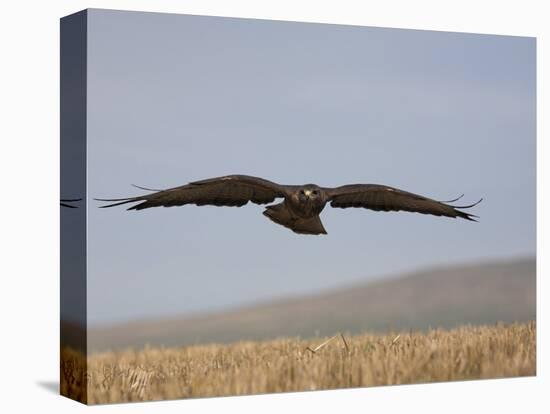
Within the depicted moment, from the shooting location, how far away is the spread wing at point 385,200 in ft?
49.6

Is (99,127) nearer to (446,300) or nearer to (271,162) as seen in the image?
(271,162)

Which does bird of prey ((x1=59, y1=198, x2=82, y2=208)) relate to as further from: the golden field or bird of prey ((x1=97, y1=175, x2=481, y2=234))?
the golden field

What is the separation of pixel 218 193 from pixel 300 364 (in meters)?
1.89

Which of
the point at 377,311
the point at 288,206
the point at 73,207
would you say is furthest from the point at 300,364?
the point at 73,207

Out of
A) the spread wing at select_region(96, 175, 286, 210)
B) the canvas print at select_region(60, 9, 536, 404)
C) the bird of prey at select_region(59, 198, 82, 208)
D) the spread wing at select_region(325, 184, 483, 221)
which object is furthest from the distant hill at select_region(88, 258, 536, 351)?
the bird of prey at select_region(59, 198, 82, 208)

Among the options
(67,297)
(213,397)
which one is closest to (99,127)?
(67,297)

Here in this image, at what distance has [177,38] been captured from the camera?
567 inches

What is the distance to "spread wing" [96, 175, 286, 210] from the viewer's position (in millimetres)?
14211

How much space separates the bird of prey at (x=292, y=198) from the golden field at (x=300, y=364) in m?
1.23

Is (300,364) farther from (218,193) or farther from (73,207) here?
(73,207)

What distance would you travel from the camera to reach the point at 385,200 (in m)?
15.4

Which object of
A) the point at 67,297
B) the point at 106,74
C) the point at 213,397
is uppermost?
the point at 106,74

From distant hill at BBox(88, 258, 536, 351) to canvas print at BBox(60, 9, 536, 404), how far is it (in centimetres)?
2

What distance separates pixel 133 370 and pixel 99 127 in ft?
7.42
